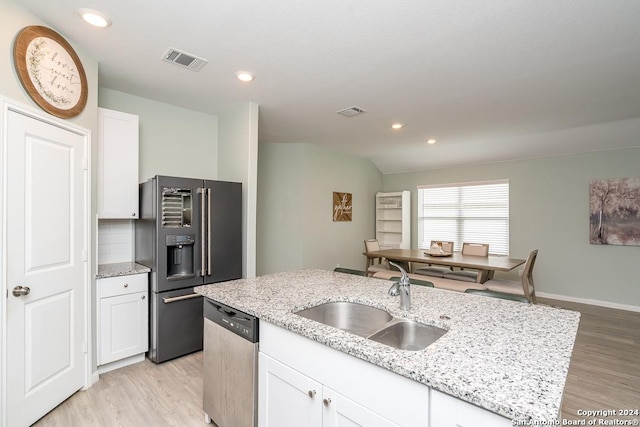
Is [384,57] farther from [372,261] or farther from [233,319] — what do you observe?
[372,261]

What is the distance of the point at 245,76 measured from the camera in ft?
9.04

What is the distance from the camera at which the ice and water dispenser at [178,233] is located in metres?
2.84

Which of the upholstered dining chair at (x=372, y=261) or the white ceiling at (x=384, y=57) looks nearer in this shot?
the white ceiling at (x=384, y=57)

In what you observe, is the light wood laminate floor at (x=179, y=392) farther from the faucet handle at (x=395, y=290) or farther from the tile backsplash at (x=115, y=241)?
the faucet handle at (x=395, y=290)

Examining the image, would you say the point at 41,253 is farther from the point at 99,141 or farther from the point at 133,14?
the point at 133,14

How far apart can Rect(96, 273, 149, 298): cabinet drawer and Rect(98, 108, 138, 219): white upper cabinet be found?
1.90ft

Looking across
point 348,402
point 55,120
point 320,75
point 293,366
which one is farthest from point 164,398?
point 320,75

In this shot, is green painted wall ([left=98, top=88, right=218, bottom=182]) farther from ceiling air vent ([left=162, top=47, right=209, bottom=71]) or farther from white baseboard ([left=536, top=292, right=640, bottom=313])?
white baseboard ([left=536, top=292, right=640, bottom=313])

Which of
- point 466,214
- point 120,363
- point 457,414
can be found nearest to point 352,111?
point 457,414

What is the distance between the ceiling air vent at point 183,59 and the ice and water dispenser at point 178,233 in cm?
110

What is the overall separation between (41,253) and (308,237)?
3.73 meters

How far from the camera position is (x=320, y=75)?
276 cm

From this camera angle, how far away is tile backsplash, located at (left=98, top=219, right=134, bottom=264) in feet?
10.1

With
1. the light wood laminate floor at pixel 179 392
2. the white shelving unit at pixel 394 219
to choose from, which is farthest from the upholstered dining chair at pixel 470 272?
the white shelving unit at pixel 394 219
